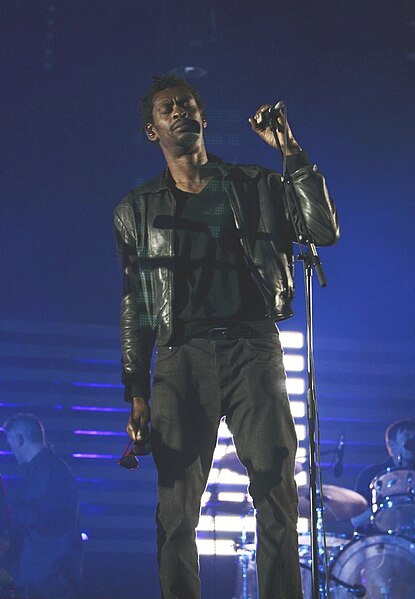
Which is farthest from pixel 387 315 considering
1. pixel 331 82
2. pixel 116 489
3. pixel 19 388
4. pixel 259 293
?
pixel 259 293

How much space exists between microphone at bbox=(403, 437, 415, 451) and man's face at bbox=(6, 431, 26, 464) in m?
3.95

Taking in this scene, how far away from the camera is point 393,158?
9578 millimetres

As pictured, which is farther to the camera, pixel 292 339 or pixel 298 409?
pixel 292 339

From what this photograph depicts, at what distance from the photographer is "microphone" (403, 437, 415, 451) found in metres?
8.49

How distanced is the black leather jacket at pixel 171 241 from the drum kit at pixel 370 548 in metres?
4.04

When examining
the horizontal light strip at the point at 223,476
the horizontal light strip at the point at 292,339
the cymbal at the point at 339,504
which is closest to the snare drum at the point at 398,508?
the cymbal at the point at 339,504

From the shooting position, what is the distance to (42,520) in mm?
8312

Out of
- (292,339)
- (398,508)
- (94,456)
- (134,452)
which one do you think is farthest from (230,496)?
(134,452)

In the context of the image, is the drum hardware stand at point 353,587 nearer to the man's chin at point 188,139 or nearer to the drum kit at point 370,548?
the drum kit at point 370,548

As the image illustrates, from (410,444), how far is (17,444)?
4052 millimetres

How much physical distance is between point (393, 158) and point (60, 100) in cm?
381

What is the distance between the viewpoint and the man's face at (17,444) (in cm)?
859

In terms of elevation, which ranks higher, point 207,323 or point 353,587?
point 207,323

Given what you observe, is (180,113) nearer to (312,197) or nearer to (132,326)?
(312,197)
